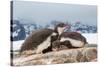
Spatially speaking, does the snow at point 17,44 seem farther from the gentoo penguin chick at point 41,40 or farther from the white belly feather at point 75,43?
the white belly feather at point 75,43

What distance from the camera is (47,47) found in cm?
206

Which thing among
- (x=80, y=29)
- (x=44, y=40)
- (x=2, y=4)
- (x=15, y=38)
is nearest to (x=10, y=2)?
(x=2, y=4)

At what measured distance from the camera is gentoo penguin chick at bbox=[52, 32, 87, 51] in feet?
6.84

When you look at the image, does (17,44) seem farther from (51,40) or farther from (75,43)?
(75,43)

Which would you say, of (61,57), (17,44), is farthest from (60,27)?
(17,44)

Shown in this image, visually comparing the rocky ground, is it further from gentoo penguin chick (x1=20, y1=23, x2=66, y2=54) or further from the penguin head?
the penguin head

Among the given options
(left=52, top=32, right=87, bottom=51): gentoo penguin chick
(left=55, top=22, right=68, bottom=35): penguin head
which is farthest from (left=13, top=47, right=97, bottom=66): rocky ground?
(left=55, top=22, right=68, bottom=35): penguin head

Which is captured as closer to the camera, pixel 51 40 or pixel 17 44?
pixel 17 44

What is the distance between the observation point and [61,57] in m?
2.09

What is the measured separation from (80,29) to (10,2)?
0.80 meters

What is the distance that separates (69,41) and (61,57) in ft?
0.64

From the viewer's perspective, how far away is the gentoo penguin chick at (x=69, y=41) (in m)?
2.09

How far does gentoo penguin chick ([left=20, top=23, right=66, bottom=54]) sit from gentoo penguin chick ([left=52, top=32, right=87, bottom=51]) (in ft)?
0.17

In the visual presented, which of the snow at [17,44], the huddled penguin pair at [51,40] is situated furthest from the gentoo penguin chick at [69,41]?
the snow at [17,44]
